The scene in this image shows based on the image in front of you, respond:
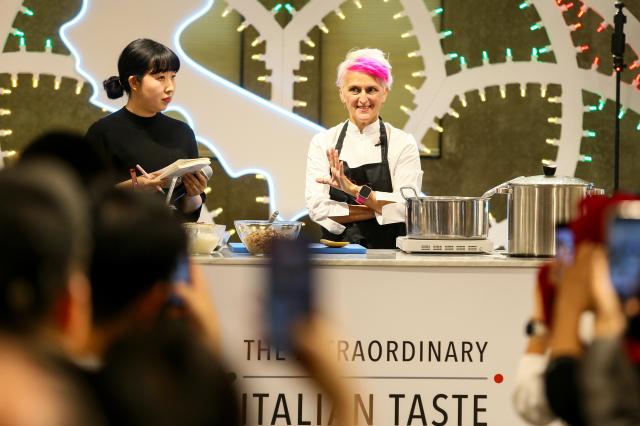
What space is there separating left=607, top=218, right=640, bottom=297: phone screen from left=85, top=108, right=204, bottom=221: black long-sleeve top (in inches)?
97.0

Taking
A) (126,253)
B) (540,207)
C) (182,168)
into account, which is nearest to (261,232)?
(182,168)

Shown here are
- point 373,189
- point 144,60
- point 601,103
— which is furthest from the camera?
point 601,103

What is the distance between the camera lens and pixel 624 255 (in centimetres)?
117

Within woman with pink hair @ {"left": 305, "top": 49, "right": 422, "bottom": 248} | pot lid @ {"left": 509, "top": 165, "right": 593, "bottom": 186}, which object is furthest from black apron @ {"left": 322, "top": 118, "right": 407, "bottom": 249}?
pot lid @ {"left": 509, "top": 165, "right": 593, "bottom": 186}

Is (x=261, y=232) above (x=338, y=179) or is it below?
below

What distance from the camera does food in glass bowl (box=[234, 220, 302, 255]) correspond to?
300 cm

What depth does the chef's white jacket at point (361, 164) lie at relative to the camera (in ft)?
12.7

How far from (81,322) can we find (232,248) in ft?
7.60

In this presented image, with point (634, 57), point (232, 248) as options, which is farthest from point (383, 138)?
point (634, 57)

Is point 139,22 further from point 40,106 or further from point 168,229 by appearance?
point 168,229

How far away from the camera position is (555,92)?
626 cm

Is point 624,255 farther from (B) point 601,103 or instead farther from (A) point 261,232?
(B) point 601,103

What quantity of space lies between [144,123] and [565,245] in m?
2.60

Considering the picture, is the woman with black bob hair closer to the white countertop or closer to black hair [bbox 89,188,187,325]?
the white countertop
